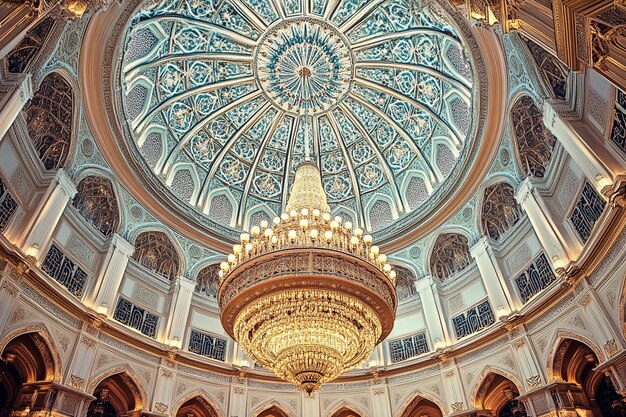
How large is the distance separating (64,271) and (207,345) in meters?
4.89

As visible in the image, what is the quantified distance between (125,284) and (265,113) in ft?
26.6

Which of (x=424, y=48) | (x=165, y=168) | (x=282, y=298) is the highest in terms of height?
(x=424, y=48)

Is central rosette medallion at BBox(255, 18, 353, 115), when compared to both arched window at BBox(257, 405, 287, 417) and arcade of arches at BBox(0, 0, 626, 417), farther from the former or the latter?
arched window at BBox(257, 405, 287, 417)

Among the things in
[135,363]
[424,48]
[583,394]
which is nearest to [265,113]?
[424,48]

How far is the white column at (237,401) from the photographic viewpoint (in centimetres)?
1255

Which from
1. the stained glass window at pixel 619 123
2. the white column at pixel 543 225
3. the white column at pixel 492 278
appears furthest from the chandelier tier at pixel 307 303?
the stained glass window at pixel 619 123

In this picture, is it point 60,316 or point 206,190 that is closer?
point 60,316

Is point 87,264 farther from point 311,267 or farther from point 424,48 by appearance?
point 424,48

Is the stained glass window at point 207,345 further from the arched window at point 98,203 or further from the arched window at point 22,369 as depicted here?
the arched window at point 22,369

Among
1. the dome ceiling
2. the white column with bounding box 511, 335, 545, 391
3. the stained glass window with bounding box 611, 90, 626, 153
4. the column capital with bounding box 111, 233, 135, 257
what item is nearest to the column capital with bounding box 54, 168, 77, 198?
the column capital with bounding box 111, 233, 135, 257

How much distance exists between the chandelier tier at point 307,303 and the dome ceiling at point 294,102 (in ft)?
22.3

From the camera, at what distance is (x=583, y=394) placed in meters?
9.91

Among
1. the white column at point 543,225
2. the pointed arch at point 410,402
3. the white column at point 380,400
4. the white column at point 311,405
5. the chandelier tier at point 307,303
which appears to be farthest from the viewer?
the white column at point 311,405

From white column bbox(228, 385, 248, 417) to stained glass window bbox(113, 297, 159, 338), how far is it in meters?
2.94
